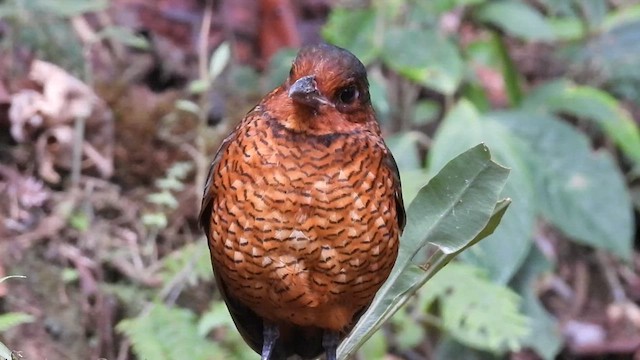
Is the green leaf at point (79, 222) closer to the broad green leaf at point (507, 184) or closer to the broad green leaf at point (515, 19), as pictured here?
the broad green leaf at point (507, 184)

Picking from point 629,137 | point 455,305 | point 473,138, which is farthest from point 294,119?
point 629,137

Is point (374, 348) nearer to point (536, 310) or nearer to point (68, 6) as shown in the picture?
point (536, 310)

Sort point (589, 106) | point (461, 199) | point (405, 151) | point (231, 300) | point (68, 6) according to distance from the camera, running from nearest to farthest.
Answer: point (461, 199), point (231, 300), point (68, 6), point (405, 151), point (589, 106)

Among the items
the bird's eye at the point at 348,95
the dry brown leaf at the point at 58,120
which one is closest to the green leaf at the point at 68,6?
the dry brown leaf at the point at 58,120

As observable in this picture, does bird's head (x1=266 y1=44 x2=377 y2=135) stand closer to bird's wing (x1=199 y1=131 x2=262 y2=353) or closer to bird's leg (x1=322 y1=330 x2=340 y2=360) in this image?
bird's wing (x1=199 y1=131 x2=262 y2=353)

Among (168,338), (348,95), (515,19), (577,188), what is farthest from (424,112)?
(348,95)

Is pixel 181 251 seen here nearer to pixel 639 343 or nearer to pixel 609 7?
pixel 639 343

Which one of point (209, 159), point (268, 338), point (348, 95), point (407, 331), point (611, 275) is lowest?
point (611, 275)

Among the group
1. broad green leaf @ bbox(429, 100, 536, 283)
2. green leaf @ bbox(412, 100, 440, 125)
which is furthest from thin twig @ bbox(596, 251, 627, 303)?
broad green leaf @ bbox(429, 100, 536, 283)
